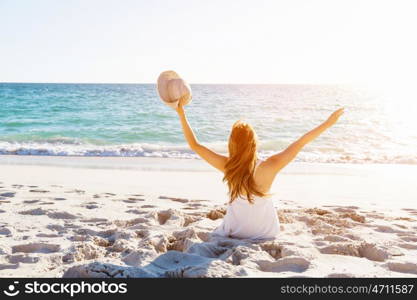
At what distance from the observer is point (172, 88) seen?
4027 mm

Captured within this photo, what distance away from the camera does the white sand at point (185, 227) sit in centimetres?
330

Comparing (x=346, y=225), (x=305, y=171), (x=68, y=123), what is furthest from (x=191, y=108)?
(x=346, y=225)

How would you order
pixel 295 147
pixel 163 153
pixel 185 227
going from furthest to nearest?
1. pixel 163 153
2. pixel 185 227
3. pixel 295 147

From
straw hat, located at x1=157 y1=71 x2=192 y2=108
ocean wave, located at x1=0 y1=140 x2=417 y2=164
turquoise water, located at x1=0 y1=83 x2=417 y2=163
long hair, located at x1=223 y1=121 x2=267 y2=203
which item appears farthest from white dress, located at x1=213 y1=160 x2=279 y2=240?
turquoise water, located at x1=0 y1=83 x2=417 y2=163

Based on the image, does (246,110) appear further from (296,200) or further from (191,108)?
(296,200)

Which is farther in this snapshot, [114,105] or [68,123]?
[114,105]

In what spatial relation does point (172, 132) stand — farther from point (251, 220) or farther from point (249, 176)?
point (249, 176)

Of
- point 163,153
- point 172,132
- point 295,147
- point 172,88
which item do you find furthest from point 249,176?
point 172,132

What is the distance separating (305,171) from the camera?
888cm

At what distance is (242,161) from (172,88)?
938 millimetres

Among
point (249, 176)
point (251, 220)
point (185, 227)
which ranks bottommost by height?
point (185, 227)

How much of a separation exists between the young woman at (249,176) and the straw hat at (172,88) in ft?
0.27

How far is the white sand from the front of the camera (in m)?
3.30

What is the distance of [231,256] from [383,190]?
4.39m
